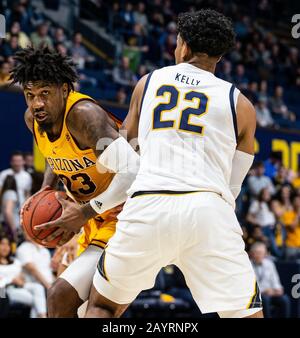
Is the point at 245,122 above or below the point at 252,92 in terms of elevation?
above

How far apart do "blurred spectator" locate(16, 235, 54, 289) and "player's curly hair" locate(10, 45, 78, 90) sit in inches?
145

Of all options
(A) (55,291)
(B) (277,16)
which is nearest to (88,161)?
(A) (55,291)

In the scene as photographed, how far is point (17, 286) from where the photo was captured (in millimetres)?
7562

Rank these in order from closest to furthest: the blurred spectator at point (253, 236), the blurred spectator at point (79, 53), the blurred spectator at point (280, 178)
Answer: the blurred spectator at point (253, 236), the blurred spectator at point (79, 53), the blurred spectator at point (280, 178)

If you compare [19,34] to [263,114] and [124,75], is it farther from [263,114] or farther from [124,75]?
[263,114]

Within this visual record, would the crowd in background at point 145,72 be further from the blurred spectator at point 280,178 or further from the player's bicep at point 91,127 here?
the player's bicep at point 91,127

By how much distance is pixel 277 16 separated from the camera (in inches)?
793

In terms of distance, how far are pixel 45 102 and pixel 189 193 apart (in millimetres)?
1168

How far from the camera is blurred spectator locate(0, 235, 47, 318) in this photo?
7451 mm

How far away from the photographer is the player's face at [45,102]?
13.9 ft

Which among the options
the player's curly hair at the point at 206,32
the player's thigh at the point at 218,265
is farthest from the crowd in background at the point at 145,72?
the player's curly hair at the point at 206,32

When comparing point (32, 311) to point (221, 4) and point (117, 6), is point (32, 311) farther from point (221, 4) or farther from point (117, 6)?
point (221, 4)

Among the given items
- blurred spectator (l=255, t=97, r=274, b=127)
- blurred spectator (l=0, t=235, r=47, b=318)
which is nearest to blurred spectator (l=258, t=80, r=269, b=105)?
blurred spectator (l=255, t=97, r=274, b=127)

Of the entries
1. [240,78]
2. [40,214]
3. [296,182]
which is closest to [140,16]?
[240,78]
